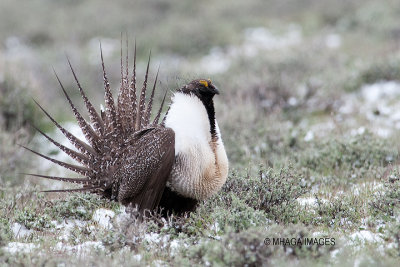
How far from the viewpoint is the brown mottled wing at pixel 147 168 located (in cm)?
324

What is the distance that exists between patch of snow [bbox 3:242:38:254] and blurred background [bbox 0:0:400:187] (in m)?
1.35

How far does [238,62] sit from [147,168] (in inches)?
273

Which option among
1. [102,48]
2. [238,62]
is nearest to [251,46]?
[238,62]

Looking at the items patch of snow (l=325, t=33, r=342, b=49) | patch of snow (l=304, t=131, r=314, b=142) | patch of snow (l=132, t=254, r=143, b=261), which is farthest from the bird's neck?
patch of snow (l=325, t=33, r=342, b=49)

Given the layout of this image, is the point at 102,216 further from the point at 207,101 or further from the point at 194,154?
the point at 207,101

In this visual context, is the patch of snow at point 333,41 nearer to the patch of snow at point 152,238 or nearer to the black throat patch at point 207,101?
the black throat patch at point 207,101

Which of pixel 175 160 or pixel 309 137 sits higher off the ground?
pixel 309 137

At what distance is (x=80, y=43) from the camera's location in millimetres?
13906

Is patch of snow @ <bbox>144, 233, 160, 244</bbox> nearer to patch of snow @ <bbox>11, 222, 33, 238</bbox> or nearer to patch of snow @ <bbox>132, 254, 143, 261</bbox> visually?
patch of snow @ <bbox>132, 254, 143, 261</bbox>

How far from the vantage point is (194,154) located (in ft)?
10.5

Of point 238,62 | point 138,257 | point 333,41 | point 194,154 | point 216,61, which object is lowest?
point 138,257

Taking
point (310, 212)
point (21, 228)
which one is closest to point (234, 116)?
point (310, 212)

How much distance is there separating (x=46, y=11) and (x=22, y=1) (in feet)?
6.31

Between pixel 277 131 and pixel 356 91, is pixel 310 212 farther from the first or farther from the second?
pixel 356 91
